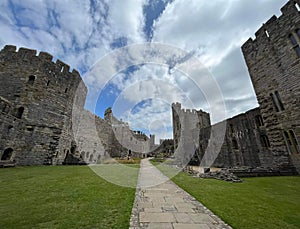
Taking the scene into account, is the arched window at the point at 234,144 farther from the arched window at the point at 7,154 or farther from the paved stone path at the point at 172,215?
the arched window at the point at 7,154

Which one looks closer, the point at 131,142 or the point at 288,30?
the point at 288,30

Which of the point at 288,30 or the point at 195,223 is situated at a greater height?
the point at 288,30

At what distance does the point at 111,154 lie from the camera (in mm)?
30188

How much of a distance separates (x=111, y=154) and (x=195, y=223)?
29.4 meters

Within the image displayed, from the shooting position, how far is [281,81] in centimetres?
1061

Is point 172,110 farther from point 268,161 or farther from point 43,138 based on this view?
point 43,138

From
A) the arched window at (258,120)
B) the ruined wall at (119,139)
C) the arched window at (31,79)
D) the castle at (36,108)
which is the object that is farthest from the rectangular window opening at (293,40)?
the ruined wall at (119,139)

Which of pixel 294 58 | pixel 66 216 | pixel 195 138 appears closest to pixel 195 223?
pixel 66 216

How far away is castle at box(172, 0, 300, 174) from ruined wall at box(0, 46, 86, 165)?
766 inches

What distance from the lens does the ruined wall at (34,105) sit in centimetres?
1133

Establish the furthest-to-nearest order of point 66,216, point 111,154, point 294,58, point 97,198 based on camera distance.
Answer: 1. point 111,154
2. point 294,58
3. point 97,198
4. point 66,216

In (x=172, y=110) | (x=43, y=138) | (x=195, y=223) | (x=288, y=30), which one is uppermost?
(x=172, y=110)

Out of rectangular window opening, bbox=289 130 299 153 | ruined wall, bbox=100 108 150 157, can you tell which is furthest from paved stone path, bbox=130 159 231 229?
ruined wall, bbox=100 108 150 157

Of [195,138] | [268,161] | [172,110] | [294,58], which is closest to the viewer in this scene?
[294,58]
